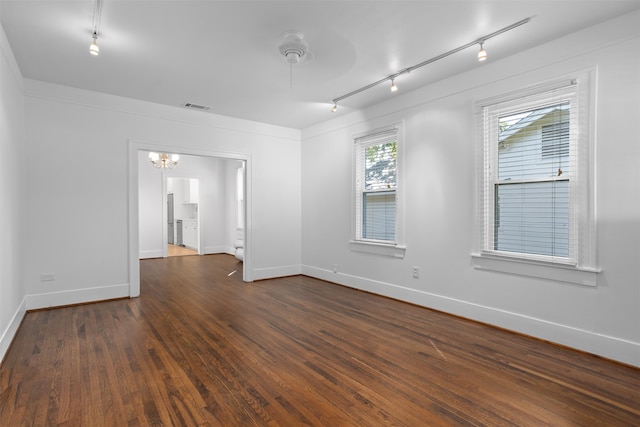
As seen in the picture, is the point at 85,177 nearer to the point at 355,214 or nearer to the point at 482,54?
the point at 355,214

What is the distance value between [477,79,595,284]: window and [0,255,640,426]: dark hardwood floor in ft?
3.12

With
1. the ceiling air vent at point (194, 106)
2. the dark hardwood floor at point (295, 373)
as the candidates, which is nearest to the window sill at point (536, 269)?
Result: the dark hardwood floor at point (295, 373)

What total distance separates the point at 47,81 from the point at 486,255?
226 inches

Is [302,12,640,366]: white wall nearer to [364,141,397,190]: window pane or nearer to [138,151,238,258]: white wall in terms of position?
[364,141,397,190]: window pane

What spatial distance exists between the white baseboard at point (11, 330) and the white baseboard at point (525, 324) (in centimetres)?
418

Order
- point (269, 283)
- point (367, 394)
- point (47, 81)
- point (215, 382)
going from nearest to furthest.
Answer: point (367, 394)
point (215, 382)
point (47, 81)
point (269, 283)

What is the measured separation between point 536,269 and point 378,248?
2.12 meters

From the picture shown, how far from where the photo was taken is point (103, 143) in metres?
4.61

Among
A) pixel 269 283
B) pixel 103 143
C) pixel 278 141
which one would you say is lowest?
pixel 269 283

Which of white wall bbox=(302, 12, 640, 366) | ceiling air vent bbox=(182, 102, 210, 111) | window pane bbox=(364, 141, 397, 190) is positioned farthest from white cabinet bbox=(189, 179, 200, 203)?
window pane bbox=(364, 141, 397, 190)

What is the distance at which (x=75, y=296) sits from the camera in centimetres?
439

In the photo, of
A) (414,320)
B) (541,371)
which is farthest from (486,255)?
(541,371)

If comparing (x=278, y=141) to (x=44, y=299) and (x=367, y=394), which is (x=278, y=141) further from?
(x=367, y=394)

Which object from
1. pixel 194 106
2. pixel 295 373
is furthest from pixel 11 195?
pixel 295 373
